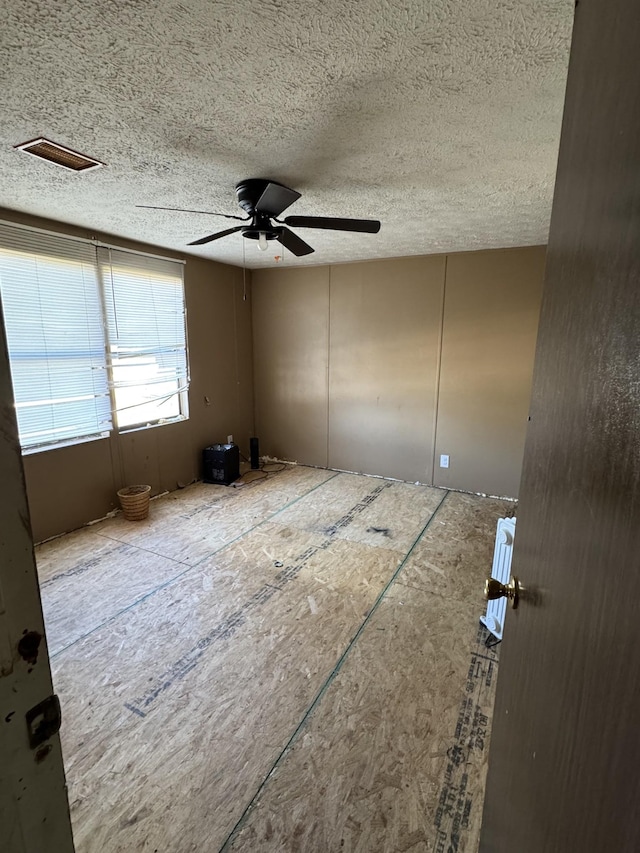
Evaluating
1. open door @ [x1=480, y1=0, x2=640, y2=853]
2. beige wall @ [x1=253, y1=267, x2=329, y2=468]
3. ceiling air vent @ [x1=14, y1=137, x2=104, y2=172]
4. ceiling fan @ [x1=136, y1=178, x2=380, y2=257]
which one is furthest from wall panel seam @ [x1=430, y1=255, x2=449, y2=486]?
open door @ [x1=480, y1=0, x2=640, y2=853]

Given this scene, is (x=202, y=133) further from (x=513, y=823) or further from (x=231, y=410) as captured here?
(x=231, y=410)

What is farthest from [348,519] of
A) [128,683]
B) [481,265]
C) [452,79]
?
[452,79]

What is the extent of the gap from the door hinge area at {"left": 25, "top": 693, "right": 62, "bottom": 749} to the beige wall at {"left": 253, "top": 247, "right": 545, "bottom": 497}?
13.3ft

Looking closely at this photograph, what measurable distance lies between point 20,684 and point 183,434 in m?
3.94

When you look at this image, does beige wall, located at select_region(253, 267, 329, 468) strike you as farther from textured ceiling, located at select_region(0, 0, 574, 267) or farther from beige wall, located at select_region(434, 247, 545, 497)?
textured ceiling, located at select_region(0, 0, 574, 267)


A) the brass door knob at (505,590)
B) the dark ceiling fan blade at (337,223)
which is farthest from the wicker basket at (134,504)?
the brass door knob at (505,590)

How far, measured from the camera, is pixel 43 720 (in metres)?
0.59

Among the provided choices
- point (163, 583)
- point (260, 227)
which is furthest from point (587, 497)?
point (163, 583)

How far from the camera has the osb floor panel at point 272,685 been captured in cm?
135

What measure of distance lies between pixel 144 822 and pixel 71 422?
276 centimetres

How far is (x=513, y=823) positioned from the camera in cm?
78

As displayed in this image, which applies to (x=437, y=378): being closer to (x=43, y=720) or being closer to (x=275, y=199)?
(x=275, y=199)

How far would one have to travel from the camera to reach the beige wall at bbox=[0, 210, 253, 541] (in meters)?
3.19

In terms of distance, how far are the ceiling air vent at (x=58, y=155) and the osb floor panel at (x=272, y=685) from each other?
2.36 metres
